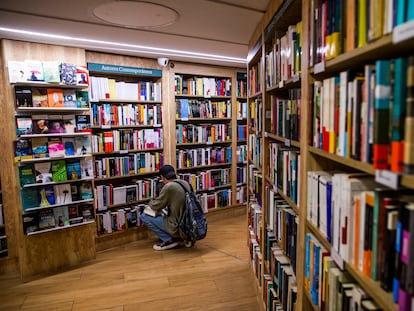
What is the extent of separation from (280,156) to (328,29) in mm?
906

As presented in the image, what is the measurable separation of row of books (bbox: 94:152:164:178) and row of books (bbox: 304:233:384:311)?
2.88 m

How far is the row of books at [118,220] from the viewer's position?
3.68 meters

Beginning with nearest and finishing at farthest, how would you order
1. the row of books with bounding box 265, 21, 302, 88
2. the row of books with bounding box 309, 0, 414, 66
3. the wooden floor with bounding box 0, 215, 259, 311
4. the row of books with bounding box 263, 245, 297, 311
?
the row of books with bounding box 309, 0, 414, 66
the row of books with bounding box 265, 21, 302, 88
the row of books with bounding box 263, 245, 297, 311
the wooden floor with bounding box 0, 215, 259, 311

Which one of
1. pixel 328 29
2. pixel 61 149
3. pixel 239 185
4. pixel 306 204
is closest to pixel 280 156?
pixel 306 204

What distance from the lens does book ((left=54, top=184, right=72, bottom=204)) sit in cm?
316

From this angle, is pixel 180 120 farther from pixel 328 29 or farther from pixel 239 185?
pixel 328 29

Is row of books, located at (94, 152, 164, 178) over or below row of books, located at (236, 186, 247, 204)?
over

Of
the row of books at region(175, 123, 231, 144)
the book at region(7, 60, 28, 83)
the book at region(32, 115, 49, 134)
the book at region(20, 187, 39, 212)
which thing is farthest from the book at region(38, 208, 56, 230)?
the row of books at region(175, 123, 231, 144)

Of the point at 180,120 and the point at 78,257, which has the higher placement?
the point at 180,120

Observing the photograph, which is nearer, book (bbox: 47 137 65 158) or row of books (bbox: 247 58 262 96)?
row of books (bbox: 247 58 262 96)

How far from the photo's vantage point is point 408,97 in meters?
0.75

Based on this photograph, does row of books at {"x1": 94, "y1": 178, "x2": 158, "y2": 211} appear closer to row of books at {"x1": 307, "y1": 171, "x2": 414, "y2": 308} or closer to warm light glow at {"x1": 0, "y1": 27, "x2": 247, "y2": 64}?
warm light glow at {"x1": 0, "y1": 27, "x2": 247, "y2": 64}

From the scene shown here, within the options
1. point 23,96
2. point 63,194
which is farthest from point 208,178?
point 23,96

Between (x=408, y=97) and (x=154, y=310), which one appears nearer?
(x=408, y=97)
